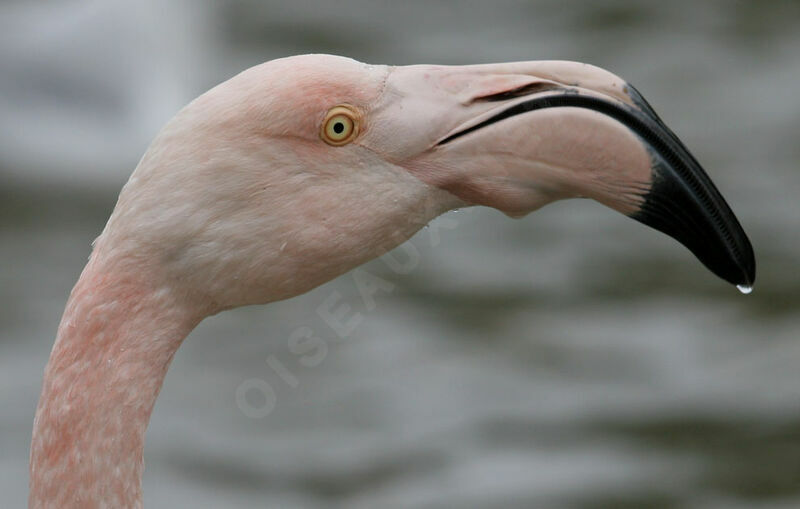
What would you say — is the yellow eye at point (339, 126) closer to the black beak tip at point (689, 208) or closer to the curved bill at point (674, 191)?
the curved bill at point (674, 191)

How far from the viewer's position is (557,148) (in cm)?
250

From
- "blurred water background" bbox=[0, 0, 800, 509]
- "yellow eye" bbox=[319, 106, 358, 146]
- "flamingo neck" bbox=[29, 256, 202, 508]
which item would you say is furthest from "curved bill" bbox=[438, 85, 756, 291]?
"blurred water background" bbox=[0, 0, 800, 509]

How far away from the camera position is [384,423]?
19.0ft

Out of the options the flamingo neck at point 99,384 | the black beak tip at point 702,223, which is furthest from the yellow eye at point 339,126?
the black beak tip at point 702,223

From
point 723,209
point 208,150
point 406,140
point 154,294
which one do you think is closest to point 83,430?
point 154,294

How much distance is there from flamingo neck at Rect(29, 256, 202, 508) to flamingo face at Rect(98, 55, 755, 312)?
0.25 feet

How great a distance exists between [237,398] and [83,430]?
336 cm

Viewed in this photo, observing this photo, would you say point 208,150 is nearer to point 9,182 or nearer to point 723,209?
point 723,209

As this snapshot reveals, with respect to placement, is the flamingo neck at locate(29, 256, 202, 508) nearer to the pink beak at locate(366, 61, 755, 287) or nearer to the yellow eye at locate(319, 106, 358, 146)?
the yellow eye at locate(319, 106, 358, 146)

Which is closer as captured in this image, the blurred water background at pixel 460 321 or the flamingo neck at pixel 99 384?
the flamingo neck at pixel 99 384

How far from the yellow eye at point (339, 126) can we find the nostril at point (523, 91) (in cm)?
25

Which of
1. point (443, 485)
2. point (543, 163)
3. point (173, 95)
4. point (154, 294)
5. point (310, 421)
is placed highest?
point (173, 95)

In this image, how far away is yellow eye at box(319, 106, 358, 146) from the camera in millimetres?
2496

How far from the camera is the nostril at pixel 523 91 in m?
2.51
